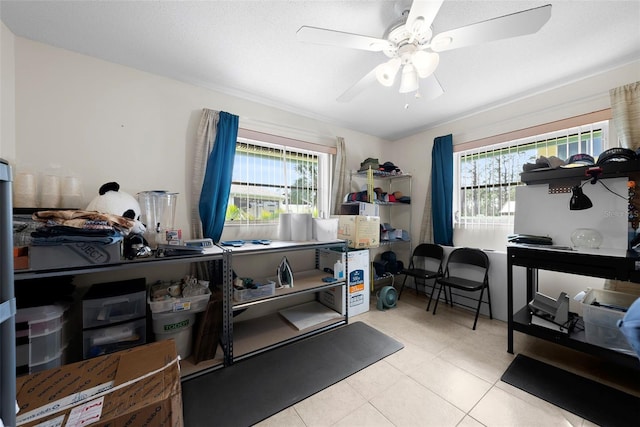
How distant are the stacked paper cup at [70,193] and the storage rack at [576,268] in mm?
3339

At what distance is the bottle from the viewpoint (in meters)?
2.45

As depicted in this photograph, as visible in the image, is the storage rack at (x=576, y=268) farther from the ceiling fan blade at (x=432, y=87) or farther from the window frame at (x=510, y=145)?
the ceiling fan blade at (x=432, y=87)

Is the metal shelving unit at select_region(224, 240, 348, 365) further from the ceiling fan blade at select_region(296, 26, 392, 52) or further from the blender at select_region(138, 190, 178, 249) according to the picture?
the ceiling fan blade at select_region(296, 26, 392, 52)

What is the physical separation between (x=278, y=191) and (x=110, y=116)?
1589 mm

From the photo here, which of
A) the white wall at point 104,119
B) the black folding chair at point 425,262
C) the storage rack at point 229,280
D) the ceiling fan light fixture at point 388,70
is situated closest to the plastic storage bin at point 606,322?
the black folding chair at point 425,262

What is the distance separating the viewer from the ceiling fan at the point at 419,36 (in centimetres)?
106

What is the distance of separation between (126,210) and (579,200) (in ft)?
11.1

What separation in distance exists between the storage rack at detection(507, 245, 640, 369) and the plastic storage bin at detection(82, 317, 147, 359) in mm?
2811

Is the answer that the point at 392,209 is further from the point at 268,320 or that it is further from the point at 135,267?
the point at 135,267

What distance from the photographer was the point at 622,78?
187cm

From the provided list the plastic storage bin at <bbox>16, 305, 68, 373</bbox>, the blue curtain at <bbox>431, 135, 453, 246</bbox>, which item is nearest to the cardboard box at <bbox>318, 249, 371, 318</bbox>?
the blue curtain at <bbox>431, 135, 453, 246</bbox>

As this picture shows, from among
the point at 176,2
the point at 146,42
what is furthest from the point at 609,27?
the point at 146,42

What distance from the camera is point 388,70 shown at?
1411mm

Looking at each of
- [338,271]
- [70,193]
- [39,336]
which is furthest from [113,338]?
[338,271]
